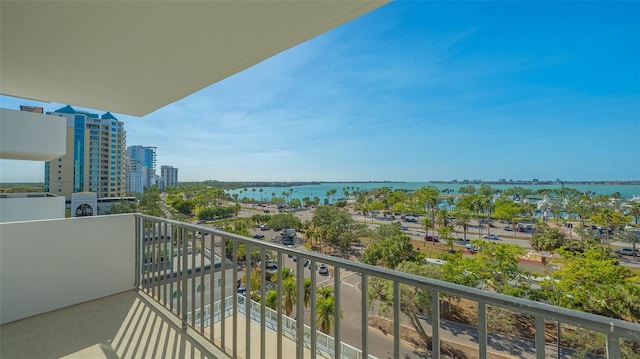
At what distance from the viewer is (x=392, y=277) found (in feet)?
3.31

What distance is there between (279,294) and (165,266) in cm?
156

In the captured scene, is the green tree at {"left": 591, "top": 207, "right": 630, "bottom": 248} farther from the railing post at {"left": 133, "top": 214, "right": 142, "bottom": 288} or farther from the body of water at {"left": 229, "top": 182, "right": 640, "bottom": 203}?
the railing post at {"left": 133, "top": 214, "right": 142, "bottom": 288}

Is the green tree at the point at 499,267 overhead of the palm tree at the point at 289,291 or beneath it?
beneath

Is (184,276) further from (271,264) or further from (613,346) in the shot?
(613,346)

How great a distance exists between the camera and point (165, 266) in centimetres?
241

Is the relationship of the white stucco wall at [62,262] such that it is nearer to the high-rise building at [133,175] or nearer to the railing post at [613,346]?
the railing post at [613,346]

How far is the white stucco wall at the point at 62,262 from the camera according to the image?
7.16 ft

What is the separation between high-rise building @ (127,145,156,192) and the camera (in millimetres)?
8164

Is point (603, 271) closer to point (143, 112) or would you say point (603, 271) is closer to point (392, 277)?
point (392, 277)

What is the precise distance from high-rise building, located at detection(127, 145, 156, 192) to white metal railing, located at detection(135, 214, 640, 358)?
6.22 m

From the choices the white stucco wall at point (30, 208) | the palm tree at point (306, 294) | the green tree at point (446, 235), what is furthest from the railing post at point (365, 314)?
the green tree at point (446, 235)

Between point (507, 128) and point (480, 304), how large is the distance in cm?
1692

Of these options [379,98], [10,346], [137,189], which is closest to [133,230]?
[10,346]

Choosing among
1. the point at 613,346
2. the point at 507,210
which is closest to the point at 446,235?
the point at 507,210
